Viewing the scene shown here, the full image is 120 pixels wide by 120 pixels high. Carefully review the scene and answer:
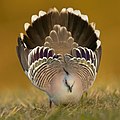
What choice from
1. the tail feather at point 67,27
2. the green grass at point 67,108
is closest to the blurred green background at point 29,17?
the green grass at point 67,108

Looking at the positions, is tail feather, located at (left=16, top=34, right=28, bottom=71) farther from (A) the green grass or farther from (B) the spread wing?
(A) the green grass

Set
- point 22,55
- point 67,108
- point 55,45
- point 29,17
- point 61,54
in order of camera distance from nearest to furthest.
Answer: point 67,108, point 61,54, point 55,45, point 22,55, point 29,17

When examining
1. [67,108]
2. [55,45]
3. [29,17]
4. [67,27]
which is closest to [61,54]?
[55,45]

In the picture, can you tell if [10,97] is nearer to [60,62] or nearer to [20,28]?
[60,62]

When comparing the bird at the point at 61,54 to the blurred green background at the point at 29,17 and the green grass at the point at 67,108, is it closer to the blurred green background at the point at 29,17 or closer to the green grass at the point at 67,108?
the green grass at the point at 67,108

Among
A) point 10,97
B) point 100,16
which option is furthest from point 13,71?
point 10,97

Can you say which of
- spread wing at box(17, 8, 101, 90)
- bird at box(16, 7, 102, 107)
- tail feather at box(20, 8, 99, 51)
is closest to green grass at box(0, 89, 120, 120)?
bird at box(16, 7, 102, 107)

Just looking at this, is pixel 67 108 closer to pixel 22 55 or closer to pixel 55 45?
pixel 55 45
